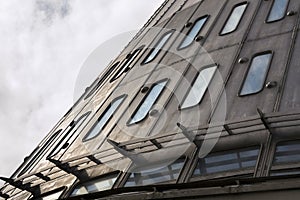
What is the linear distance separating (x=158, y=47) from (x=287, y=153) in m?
10.2

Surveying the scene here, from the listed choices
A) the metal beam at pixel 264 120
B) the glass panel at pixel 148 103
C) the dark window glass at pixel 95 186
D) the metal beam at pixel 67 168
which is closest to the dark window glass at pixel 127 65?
the glass panel at pixel 148 103

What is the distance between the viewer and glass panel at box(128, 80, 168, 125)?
48.7 ft

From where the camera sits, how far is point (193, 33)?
18.7 meters

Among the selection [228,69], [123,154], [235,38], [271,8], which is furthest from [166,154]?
[271,8]

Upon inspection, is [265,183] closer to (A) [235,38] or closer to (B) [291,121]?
(B) [291,121]

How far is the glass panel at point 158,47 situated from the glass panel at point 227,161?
8.01 metres

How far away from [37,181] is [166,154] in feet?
15.9

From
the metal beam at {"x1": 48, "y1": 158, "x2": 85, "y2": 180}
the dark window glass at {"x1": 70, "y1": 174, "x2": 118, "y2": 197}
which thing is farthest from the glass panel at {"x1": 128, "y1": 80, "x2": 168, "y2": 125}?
the dark window glass at {"x1": 70, "y1": 174, "x2": 118, "y2": 197}

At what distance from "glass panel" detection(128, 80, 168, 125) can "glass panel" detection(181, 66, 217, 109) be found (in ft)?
4.25

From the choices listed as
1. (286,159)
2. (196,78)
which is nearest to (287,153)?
(286,159)

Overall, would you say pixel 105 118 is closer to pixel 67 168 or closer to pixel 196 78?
pixel 67 168

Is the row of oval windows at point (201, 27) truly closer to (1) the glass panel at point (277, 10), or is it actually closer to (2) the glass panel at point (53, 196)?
(1) the glass panel at point (277, 10)

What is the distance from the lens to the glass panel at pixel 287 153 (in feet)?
32.8

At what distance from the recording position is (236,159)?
1096cm
